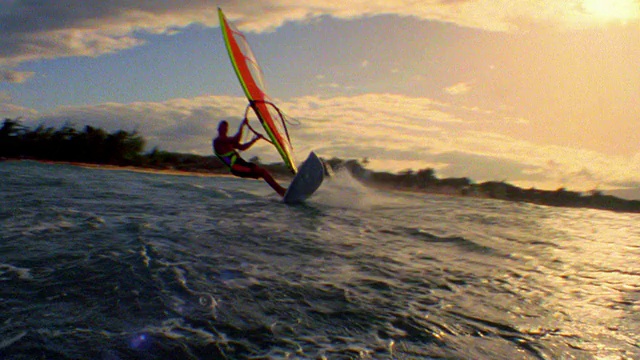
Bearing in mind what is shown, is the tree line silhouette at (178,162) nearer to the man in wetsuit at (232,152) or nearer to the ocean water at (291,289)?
the man in wetsuit at (232,152)

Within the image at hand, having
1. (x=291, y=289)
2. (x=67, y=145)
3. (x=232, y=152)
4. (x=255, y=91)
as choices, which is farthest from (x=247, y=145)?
(x=67, y=145)

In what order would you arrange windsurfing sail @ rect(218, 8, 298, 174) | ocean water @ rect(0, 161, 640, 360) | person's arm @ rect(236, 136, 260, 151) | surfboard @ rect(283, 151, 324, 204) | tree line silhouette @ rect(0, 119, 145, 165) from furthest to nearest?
1. tree line silhouette @ rect(0, 119, 145, 165)
2. surfboard @ rect(283, 151, 324, 204)
3. person's arm @ rect(236, 136, 260, 151)
4. windsurfing sail @ rect(218, 8, 298, 174)
5. ocean water @ rect(0, 161, 640, 360)

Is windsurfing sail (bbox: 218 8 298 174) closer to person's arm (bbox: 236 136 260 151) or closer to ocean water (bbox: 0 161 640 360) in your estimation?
person's arm (bbox: 236 136 260 151)

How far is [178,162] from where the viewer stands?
2428 centimetres

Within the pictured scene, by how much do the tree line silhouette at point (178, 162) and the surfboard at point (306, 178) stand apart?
10.5 metres

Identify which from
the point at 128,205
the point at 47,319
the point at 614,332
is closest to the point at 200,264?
the point at 47,319

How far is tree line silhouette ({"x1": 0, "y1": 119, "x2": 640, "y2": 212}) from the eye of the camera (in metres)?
21.0

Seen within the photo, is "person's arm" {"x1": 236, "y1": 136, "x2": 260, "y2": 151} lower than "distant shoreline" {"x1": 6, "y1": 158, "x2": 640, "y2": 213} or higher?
higher

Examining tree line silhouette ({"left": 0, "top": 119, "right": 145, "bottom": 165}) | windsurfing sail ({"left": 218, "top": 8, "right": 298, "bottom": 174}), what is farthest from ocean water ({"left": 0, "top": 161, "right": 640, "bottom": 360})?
tree line silhouette ({"left": 0, "top": 119, "right": 145, "bottom": 165})

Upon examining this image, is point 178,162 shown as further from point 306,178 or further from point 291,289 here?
point 291,289

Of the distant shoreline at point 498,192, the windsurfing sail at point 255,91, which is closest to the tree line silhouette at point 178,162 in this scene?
the distant shoreline at point 498,192

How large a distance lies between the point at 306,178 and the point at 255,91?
197cm

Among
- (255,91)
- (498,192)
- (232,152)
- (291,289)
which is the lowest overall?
(291,289)

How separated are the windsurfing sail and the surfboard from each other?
0.19 metres
